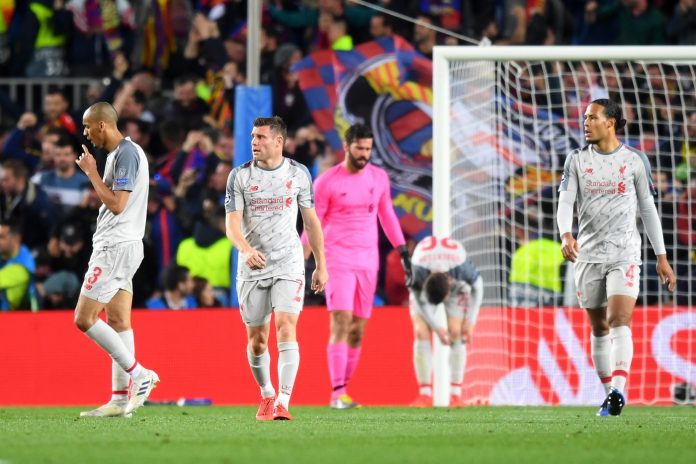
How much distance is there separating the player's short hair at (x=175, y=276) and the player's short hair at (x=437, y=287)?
308cm

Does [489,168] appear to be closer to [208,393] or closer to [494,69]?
[494,69]

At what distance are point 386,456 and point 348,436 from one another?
4.08 ft

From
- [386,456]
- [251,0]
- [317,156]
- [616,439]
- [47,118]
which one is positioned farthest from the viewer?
[47,118]

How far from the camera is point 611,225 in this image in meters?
9.88

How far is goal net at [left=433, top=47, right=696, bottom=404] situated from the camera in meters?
12.9

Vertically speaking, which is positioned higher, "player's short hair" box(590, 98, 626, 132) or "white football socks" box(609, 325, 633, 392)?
"player's short hair" box(590, 98, 626, 132)

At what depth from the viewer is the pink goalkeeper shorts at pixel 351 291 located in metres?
11.9

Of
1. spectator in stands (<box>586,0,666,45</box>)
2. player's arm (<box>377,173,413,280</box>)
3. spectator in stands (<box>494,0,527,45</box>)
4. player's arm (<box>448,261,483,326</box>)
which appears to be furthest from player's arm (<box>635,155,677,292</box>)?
spectator in stands (<box>494,0,527,45</box>)

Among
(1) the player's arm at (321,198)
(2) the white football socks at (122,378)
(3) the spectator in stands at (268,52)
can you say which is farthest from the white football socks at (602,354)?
(3) the spectator in stands at (268,52)

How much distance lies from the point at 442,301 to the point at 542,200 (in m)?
2.50

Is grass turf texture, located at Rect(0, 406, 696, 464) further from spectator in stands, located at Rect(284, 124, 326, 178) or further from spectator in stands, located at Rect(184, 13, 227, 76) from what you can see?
spectator in stands, located at Rect(184, 13, 227, 76)

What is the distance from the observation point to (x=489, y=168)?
45.8 feet

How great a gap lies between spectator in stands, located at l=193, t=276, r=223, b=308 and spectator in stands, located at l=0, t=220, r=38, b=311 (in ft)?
5.30

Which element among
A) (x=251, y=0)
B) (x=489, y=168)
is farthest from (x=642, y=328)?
(x=251, y=0)
